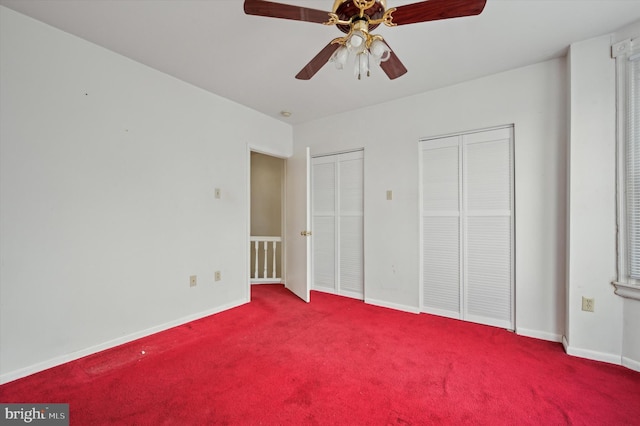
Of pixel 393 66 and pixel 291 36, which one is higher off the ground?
pixel 291 36

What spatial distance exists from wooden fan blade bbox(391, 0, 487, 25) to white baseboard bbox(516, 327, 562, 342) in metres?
2.62

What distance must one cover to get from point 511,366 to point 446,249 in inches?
46.9

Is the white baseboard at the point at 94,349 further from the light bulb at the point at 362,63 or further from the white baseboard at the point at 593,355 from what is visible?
the white baseboard at the point at 593,355

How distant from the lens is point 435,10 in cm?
130

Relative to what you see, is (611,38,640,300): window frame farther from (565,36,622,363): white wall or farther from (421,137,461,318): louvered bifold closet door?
(421,137,461,318): louvered bifold closet door

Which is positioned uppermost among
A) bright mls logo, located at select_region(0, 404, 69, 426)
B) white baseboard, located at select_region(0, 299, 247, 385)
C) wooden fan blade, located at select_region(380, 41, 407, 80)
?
wooden fan blade, located at select_region(380, 41, 407, 80)

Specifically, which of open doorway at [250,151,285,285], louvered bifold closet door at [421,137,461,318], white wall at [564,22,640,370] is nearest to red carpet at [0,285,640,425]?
white wall at [564,22,640,370]

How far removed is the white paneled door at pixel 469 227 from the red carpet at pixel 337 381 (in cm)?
29

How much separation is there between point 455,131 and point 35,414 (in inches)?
152

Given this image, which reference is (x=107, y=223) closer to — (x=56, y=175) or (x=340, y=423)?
(x=56, y=175)

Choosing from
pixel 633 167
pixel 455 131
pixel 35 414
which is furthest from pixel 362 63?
pixel 35 414

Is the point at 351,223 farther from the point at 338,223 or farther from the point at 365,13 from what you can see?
the point at 365,13

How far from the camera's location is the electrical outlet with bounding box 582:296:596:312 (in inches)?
82.2

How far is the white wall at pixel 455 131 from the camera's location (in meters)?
2.37
